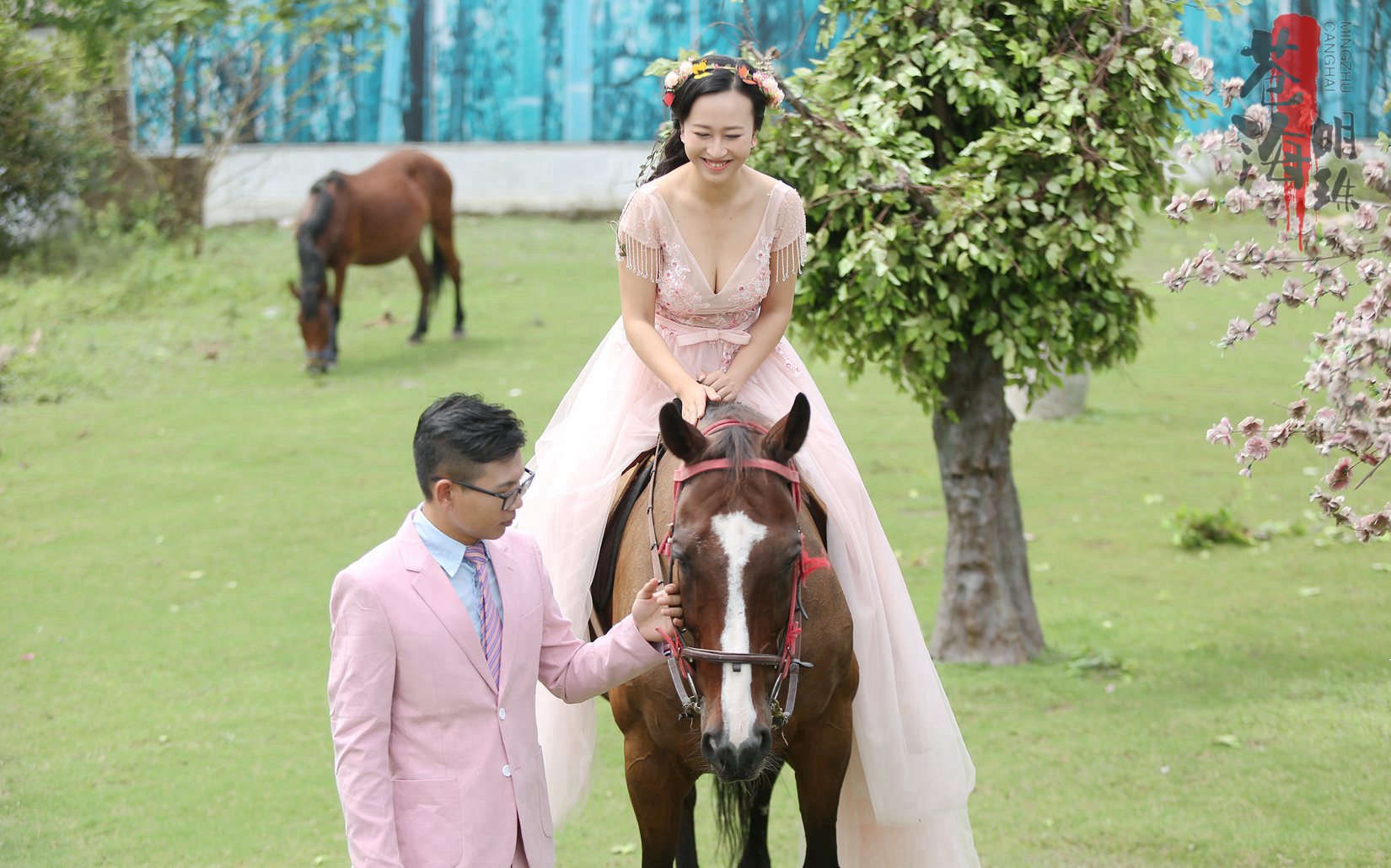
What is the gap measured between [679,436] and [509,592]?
56 cm

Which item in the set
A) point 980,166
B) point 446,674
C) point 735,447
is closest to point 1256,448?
point 735,447

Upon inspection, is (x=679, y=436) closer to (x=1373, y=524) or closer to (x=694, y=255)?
(x=694, y=255)

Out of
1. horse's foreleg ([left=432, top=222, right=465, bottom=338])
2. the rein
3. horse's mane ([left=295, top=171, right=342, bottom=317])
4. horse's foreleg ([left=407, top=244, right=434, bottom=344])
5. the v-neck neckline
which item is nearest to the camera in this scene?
the rein

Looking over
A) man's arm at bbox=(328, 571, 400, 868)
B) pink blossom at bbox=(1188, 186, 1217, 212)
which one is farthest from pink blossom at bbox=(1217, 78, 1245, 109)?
man's arm at bbox=(328, 571, 400, 868)

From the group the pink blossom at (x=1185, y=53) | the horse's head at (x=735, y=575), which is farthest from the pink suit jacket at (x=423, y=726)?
the pink blossom at (x=1185, y=53)

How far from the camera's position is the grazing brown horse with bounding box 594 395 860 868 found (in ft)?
9.54

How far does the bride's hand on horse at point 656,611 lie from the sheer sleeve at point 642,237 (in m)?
1.23

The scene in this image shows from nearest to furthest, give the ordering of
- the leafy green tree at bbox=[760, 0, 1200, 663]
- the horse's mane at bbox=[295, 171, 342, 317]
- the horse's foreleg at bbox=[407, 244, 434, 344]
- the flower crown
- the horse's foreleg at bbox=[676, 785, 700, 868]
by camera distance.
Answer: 1. the flower crown
2. the horse's foreleg at bbox=[676, 785, 700, 868]
3. the leafy green tree at bbox=[760, 0, 1200, 663]
4. the horse's mane at bbox=[295, 171, 342, 317]
5. the horse's foreleg at bbox=[407, 244, 434, 344]

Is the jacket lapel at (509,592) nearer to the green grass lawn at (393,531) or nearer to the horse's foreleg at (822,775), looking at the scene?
the horse's foreleg at (822,775)

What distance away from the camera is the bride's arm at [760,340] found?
3.82 meters

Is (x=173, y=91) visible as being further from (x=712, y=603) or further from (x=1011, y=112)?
(x=712, y=603)

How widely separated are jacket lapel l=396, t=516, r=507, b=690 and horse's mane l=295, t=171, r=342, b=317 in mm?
10332

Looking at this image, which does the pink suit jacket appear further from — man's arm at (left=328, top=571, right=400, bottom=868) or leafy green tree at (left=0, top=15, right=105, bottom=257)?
leafy green tree at (left=0, top=15, right=105, bottom=257)

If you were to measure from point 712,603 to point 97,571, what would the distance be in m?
6.74
